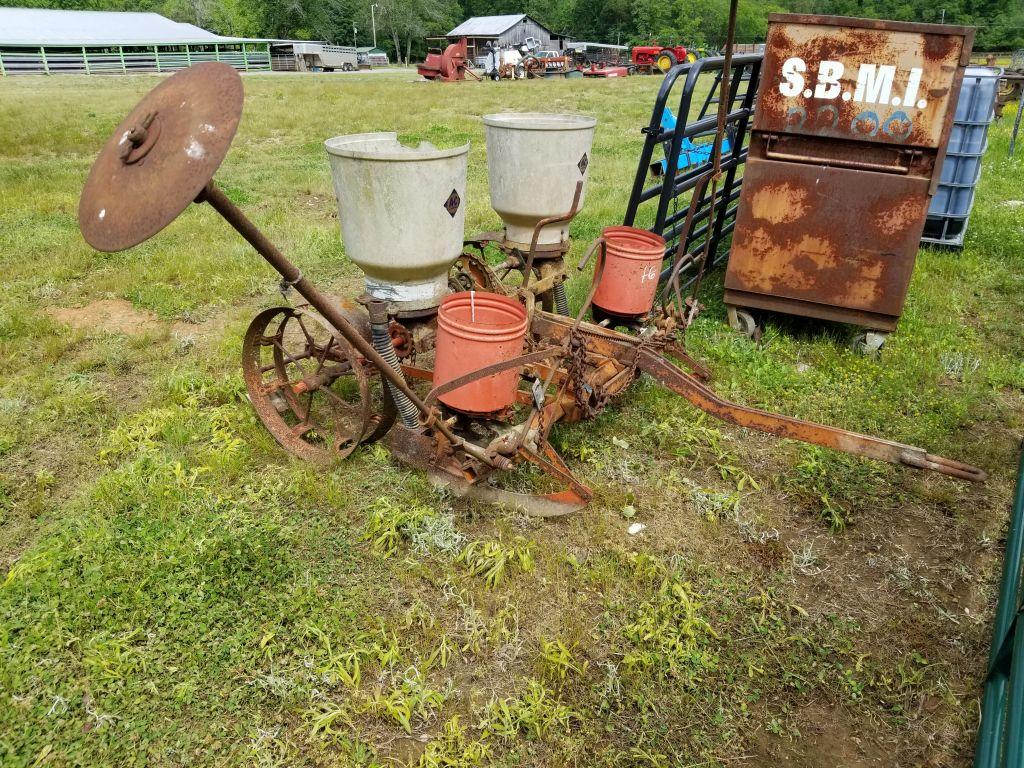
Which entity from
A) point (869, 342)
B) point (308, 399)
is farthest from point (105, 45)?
point (869, 342)

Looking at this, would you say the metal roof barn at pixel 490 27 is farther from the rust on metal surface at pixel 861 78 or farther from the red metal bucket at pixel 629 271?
the red metal bucket at pixel 629 271

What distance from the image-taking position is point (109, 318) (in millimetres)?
6016

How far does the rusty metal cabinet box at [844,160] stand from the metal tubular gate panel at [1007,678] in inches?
80.9

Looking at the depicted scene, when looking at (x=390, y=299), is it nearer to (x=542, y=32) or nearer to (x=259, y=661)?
(x=259, y=661)

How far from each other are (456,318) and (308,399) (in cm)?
131

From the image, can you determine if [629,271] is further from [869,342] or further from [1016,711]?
[1016,711]

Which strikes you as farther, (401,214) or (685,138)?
(685,138)

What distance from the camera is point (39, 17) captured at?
148 feet

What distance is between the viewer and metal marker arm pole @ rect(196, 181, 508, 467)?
2195mm

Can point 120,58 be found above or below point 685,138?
above

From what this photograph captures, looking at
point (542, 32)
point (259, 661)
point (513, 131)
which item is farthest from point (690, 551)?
point (542, 32)

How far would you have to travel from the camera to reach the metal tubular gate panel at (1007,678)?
1.87 meters

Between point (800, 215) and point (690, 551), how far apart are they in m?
2.84

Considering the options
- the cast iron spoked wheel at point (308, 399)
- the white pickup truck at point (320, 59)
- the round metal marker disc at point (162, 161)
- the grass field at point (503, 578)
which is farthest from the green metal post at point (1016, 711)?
the white pickup truck at point (320, 59)
